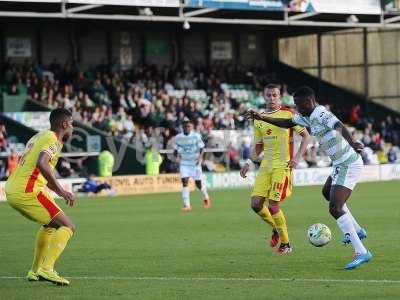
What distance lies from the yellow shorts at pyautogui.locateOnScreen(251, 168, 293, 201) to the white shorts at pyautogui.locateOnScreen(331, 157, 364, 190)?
2166 mm

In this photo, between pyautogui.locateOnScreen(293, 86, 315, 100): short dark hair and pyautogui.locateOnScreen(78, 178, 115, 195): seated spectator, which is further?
pyautogui.locateOnScreen(78, 178, 115, 195): seated spectator

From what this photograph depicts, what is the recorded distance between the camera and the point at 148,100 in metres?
41.5

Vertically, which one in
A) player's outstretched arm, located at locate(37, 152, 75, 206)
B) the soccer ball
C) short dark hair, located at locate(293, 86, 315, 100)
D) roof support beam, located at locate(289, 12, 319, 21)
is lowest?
the soccer ball

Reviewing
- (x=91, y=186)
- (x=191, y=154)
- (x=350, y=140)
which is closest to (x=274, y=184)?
(x=350, y=140)

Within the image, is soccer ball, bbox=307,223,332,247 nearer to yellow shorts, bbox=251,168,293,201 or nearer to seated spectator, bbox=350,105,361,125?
yellow shorts, bbox=251,168,293,201

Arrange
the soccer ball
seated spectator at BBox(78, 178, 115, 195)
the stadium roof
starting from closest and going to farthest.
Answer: the soccer ball < seated spectator at BBox(78, 178, 115, 195) < the stadium roof

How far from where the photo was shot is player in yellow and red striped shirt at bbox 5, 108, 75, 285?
11344 millimetres

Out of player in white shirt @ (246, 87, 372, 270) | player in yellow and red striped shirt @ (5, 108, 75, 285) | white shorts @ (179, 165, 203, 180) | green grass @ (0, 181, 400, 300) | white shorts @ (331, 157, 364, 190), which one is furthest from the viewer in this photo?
Result: white shorts @ (179, 165, 203, 180)

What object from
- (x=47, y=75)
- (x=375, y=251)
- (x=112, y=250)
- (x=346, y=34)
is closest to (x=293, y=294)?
(x=375, y=251)

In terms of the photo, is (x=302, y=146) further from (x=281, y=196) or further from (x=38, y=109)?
(x=38, y=109)

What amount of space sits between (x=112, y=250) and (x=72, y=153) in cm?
2017

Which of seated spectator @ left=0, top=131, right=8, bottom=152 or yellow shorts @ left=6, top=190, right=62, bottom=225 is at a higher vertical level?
yellow shorts @ left=6, top=190, right=62, bottom=225

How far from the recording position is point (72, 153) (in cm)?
3562

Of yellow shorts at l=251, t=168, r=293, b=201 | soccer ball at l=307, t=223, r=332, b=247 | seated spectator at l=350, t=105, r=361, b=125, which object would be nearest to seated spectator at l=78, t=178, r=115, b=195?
seated spectator at l=350, t=105, r=361, b=125
